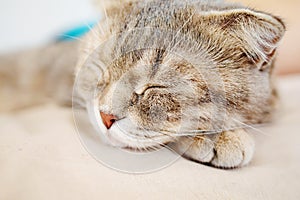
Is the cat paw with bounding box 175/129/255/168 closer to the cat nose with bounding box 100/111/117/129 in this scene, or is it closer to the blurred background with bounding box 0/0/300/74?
the cat nose with bounding box 100/111/117/129

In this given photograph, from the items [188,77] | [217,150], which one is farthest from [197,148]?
[188,77]

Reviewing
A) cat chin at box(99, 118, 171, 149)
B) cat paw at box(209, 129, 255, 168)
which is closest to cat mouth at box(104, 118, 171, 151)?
cat chin at box(99, 118, 171, 149)

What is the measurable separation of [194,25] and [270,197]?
38cm

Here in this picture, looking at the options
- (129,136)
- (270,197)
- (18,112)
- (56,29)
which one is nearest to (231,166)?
(270,197)

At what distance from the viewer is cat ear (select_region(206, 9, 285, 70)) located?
2.44 feet

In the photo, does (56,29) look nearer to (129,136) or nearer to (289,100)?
(289,100)

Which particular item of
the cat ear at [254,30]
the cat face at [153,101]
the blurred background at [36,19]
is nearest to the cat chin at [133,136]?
the cat face at [153,101]

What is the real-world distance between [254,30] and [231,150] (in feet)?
0.82

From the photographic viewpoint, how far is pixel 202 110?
768mm

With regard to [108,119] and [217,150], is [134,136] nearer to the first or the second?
[108,119]

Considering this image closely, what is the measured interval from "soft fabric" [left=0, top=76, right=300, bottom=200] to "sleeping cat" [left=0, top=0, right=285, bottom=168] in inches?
2.4

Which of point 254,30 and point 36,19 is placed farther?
point 36,19

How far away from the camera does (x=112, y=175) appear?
2.27ft

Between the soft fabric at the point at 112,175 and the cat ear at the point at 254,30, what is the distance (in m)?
0.20
